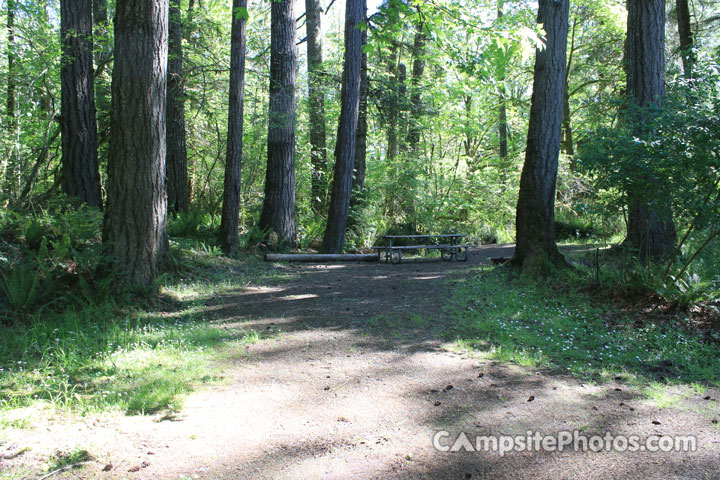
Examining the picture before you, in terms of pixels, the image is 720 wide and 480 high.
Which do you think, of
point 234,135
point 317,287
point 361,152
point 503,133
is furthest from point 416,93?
point 317,287

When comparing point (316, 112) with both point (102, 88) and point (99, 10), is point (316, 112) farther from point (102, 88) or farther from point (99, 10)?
point (99, 10)

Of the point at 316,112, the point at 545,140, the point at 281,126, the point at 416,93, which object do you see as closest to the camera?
the point at 545,140

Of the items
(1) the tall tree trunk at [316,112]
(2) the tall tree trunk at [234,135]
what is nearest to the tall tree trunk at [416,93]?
(1) the tall tree trunk at [316,112]

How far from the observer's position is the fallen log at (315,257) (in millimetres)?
11133

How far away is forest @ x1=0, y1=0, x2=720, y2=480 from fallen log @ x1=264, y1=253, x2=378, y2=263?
0.24m

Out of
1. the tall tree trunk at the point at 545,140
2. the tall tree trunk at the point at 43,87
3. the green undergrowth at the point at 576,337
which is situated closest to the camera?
the green undergrowth at the point at 576,337

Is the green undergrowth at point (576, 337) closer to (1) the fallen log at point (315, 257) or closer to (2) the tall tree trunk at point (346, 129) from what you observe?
(1) the fallen log at point (315, 257)

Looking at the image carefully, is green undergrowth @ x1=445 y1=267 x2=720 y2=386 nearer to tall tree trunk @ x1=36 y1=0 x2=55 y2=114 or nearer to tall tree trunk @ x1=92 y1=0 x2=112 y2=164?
tall tree trunk @ x1=92 y1=0 x2=112 y2=164

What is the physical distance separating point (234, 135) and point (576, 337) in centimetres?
820

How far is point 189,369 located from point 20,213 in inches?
239

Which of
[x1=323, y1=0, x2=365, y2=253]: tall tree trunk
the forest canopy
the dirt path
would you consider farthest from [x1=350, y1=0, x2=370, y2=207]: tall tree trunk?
the dirt path

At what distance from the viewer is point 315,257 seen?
37.8ft

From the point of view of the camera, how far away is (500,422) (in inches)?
135

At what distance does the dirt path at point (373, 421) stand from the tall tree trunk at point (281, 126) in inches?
281
